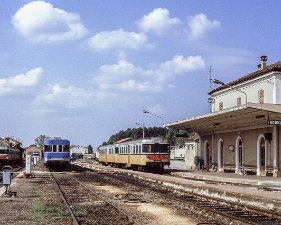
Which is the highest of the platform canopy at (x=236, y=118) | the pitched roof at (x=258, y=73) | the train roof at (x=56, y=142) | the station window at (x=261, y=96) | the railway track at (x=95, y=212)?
the pitched roof at (x=258, y=73)

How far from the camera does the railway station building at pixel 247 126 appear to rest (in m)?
28.4

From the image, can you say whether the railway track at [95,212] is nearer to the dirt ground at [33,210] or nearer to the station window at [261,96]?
the dirt ground at [33,210]

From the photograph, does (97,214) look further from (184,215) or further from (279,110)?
(279,110)

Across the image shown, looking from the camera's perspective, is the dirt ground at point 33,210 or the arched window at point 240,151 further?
the arched window at point 240,151

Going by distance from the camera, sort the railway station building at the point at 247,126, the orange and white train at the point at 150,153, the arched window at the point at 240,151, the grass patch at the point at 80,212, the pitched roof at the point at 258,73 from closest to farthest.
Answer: the grass patch at the point at 80,212 → the railway station building at the point at 247,126 → the pitched roof at the point at 258,73 → the arched window at the point at 240,151 → the orange and white train at the point at 150,153

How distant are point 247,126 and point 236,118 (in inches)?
133

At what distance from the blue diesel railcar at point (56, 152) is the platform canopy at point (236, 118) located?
354 inches

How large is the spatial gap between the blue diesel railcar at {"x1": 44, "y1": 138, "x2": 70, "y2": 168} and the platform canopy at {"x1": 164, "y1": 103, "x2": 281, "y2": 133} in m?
8.99

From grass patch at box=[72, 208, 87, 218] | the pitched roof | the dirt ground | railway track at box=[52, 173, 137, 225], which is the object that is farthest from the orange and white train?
grass patch at box=[72, 208, 87, 218]

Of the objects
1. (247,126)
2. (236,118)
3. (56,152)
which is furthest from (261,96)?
(56,152)

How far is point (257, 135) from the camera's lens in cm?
3259

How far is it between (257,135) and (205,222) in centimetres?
2218

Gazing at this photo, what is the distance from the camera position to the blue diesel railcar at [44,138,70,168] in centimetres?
3903

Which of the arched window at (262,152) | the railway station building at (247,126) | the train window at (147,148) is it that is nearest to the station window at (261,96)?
the railway station building at (247,126)
